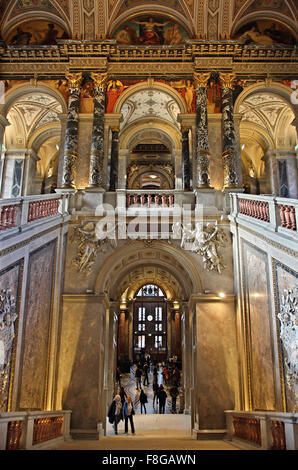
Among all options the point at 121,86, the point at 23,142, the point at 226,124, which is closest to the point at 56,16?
the point at 121,86

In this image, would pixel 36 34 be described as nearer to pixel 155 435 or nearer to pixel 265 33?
pixel 265 33

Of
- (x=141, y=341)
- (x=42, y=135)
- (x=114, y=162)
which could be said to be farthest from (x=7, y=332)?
(x=141, y=341)

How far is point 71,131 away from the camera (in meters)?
14.4

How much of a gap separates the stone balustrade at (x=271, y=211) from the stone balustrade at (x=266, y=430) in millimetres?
3447

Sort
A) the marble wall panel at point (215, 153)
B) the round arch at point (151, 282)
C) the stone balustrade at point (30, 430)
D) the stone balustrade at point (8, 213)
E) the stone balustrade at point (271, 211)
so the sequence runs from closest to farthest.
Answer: the stone balustrade at point (30, 430)
the stone balustrade at point (8, 213)
the stone balustrade at point (271, 211)
the marble wall panel at point (215, 153)
the round arch at point (151, 282)

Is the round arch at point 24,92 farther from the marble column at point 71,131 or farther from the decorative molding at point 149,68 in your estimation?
the decorative molding at point 149,68

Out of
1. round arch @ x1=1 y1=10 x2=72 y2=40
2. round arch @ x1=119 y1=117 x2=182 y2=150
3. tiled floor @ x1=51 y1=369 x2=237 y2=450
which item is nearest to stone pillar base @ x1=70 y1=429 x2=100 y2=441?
tiled floor @ x1=51 y1=369 x2=237 y2=450

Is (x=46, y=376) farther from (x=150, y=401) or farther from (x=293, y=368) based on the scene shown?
(x=150, y=401)

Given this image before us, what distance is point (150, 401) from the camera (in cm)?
2070

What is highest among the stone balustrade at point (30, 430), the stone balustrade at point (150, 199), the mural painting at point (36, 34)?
the mural painting at point (36, 34)

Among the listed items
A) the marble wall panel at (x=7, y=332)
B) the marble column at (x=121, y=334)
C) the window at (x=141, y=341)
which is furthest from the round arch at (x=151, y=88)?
the window at (x=141, y=341)

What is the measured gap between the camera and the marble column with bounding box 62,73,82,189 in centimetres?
1392

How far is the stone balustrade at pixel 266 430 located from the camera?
695cm

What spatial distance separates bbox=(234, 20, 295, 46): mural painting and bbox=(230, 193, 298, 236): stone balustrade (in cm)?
644
